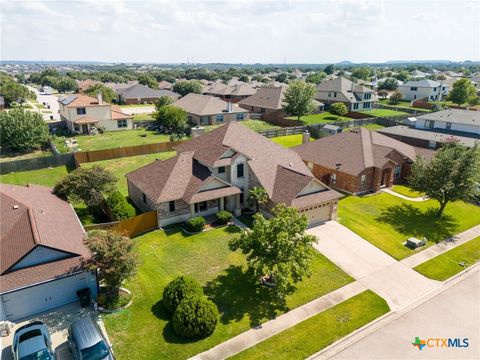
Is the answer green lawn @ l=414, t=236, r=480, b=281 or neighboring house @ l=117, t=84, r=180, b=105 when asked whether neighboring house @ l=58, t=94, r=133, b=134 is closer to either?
neighboring house @ l=117, t=84, r=180, b=105

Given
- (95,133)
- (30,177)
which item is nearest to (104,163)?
(30,177)

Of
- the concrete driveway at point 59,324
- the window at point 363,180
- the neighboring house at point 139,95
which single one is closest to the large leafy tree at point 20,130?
the concrete driveway at point 59,324

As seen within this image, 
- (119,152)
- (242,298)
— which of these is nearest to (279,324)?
(242,298)

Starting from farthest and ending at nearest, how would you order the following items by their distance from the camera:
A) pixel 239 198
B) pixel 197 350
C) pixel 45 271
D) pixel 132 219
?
pixel 239 198 → pixel 132 219 → pixel 45 271 → pixel 197 350

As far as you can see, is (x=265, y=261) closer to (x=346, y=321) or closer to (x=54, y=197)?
(x=346, y=321)

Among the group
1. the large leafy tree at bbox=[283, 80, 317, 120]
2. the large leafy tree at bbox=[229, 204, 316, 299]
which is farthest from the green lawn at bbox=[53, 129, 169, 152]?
the large leafy tree at bbox=[229, 204, 316, 299]

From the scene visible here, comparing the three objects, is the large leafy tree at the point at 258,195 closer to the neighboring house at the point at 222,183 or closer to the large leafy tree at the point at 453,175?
the neighboring house at the point at 222,183
